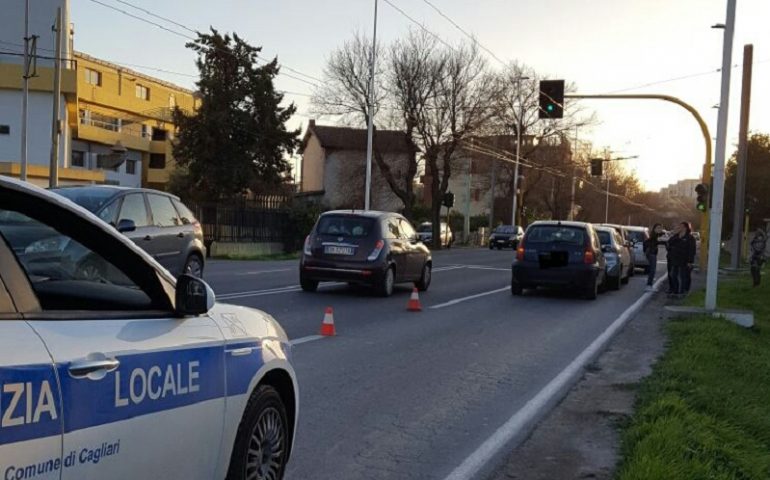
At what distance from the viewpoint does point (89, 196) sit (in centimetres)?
1090

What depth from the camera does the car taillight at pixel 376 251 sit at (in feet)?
47.7

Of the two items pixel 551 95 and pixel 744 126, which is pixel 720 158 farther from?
pixel 744 126

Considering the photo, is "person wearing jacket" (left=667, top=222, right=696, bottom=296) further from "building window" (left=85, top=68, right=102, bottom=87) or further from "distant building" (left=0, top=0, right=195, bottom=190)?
"building window" (left=85, top=68, right=102, bottom=87)

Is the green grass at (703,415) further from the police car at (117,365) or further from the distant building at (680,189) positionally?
the distant building at (680,189)

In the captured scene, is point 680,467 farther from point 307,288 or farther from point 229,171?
point 229,171

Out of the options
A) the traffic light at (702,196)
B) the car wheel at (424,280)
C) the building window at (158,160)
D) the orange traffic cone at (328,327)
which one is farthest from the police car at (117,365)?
the building window at (158,160)

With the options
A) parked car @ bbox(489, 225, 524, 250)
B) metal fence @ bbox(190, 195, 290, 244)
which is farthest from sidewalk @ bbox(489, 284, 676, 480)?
parked car @ bbox(489, 225, 524, 250)

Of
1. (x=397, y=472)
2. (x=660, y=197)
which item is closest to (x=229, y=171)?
(x=397, y=472)

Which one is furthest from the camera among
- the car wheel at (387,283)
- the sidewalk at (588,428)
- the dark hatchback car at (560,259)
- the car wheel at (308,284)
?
the dark hatchback car at (560,259)

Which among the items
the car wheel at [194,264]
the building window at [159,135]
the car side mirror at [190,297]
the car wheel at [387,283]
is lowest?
the car wheel at [387,283]

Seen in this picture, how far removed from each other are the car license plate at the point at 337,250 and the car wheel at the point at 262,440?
1038 cm

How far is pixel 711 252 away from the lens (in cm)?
1379

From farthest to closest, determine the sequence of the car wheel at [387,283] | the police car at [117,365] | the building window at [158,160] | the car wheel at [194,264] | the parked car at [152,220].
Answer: the building window at [158,160]
the car wheel at [387,283]
the car wheel at [194,264]
the parked car at [152,220]
the police car at [117,365]

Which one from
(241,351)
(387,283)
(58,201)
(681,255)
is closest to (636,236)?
(681,255)
